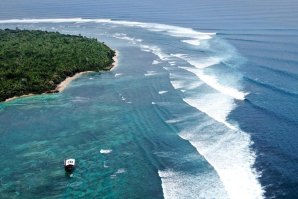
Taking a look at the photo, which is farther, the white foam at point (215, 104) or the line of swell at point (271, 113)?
the white foam at point (215, 104)

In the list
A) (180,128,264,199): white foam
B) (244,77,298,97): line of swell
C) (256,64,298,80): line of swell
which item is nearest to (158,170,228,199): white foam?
(180,128,264,199): white foam

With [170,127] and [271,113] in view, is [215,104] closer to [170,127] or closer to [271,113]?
[271,113]

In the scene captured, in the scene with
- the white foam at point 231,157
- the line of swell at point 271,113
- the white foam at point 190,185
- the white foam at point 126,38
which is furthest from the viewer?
the white foam at point 126,38

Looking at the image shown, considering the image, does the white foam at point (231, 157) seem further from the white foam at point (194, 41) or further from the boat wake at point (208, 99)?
the white foam at point (194, 41)

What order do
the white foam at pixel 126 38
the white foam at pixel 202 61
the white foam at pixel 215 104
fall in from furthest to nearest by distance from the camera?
the white foam at pixel 126 38, the white foam at pixel 202 61, the white foam at pixel 215 104

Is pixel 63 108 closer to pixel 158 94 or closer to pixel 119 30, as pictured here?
pixel 158 94

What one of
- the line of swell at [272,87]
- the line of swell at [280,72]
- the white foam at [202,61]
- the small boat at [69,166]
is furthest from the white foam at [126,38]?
the small boat at [69,166]

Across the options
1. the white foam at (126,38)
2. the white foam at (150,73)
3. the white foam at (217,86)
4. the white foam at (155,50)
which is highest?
the white foam at (126,38)
